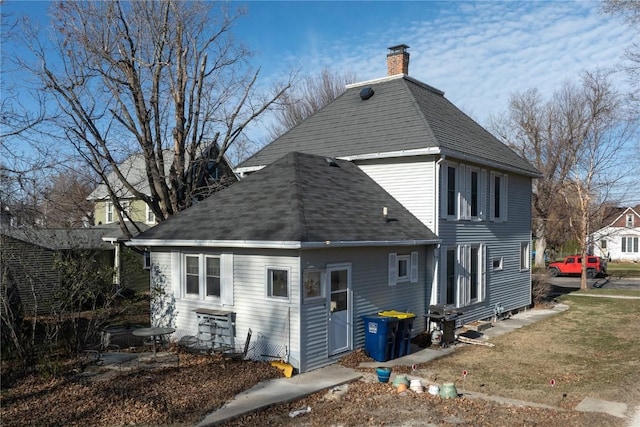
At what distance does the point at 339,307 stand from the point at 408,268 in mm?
2920

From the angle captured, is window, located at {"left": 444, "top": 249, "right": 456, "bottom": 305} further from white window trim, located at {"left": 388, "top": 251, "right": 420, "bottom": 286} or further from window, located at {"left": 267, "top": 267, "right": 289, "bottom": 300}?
window, located at {"left": 267, "top": 267, "right": 289, "bottom": 300}

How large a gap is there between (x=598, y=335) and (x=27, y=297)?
18632 mm

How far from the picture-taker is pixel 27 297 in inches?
741

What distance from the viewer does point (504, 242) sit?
60.9 feet

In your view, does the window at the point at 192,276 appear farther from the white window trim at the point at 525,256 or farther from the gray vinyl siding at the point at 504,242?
the white window trim at the point at 525,256

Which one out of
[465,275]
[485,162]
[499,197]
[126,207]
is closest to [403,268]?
[465,275]

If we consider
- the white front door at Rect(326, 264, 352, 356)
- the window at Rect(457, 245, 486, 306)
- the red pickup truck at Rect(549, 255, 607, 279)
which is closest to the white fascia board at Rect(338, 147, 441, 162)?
the window at Rect(457, 245, 486, 306)

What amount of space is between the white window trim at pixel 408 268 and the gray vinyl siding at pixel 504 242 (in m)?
1.12

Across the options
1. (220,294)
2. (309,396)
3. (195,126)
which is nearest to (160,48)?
(195,126)

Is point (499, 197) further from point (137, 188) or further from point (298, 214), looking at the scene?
point (137, 188)

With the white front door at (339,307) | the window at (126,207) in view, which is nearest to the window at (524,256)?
the white front door at (339,307)

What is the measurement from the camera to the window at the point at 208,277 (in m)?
12.0

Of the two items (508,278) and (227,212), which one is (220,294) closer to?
(227,212)

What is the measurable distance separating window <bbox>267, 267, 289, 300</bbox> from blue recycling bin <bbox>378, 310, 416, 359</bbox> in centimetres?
270
